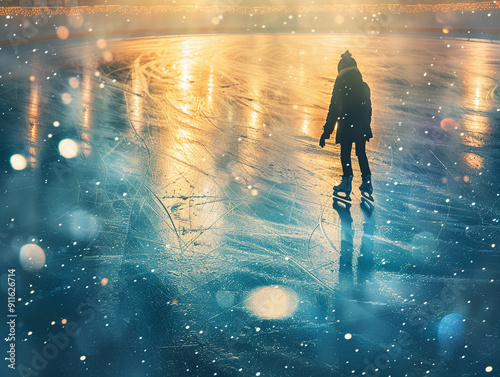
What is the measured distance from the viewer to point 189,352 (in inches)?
165

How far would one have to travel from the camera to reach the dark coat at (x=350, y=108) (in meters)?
7.31

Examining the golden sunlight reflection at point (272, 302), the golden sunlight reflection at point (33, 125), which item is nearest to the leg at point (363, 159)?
the golden sunlight reflection at point (272, 302)

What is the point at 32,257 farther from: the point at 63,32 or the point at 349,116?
the point at 63,32

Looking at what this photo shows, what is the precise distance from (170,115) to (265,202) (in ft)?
15.9

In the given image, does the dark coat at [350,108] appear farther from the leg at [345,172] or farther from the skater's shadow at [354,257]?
the skater's shadow at [354,257]

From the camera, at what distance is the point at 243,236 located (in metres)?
6.22

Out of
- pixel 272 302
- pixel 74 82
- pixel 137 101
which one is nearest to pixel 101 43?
pixel 74 82

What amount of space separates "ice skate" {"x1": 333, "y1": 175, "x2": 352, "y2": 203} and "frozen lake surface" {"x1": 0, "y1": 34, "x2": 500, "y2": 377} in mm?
120

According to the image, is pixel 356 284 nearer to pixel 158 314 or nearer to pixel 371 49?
pixel 158 314

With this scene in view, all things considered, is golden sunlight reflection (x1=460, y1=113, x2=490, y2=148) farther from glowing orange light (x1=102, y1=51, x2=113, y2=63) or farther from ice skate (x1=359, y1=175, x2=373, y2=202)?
glowing orange light (x1=102, y1=51, x2=113, y2=63)

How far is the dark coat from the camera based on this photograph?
7312mm

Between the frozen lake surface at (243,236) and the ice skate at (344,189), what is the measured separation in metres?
0.12

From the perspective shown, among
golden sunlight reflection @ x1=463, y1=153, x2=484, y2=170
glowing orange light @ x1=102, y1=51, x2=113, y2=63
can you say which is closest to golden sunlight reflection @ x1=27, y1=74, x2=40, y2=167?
glowing orange light @ x1=102, y1=51, x2=113, y2=63

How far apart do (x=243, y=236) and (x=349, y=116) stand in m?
2.40
